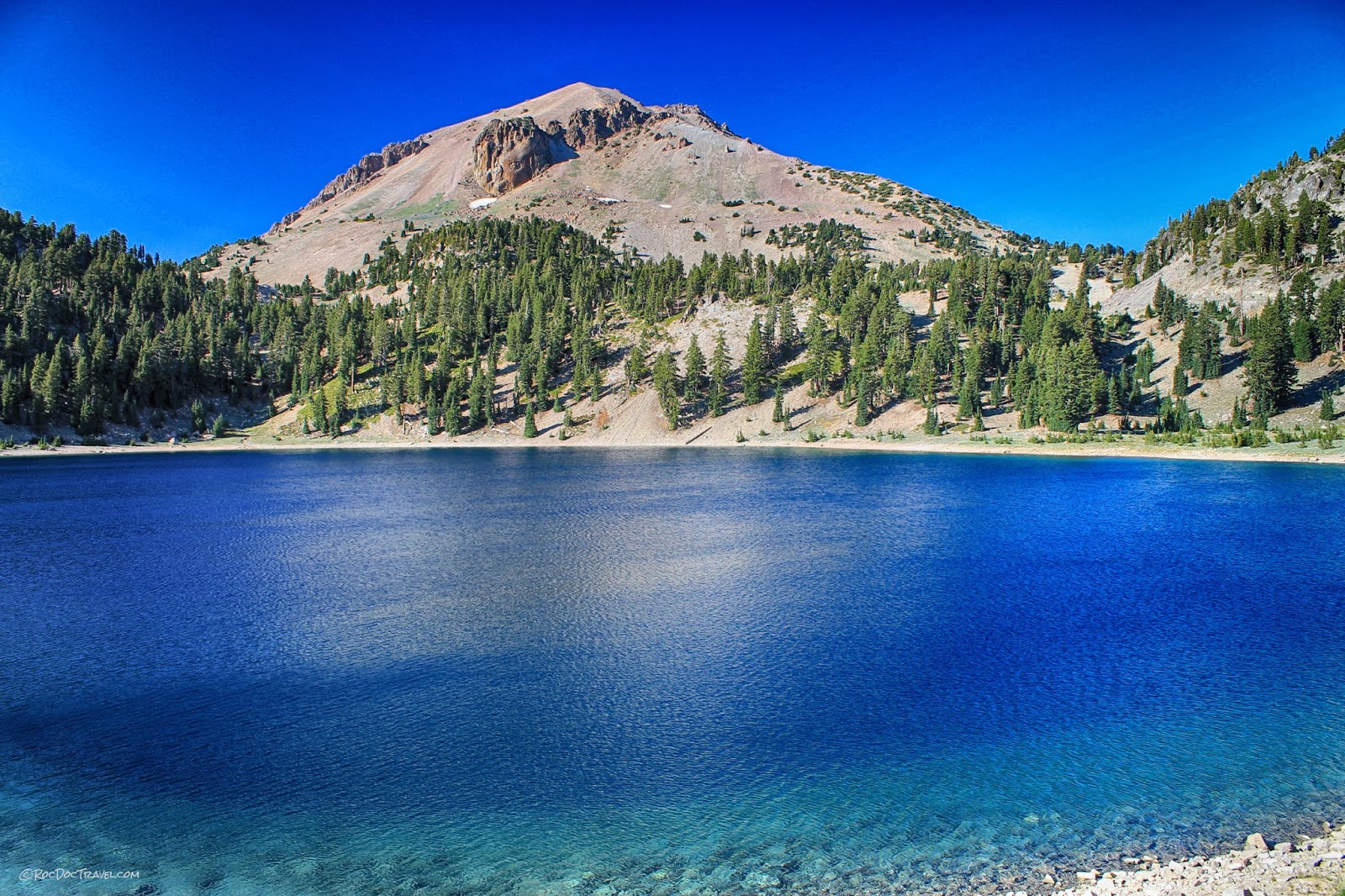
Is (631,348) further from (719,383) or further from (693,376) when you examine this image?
(719,383)

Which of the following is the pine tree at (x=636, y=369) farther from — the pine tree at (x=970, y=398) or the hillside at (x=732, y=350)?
the pine tree at (x=970, y=398)

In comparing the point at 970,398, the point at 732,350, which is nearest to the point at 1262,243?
the point at 970,398

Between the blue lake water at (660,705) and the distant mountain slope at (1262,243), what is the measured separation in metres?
101

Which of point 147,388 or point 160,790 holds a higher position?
point 147,388

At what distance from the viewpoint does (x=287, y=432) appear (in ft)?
470

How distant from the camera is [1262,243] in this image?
12331 centimetres

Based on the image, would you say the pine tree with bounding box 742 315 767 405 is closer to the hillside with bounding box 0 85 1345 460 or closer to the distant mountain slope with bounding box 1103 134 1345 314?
the hillside with bounding box 0 85 1345 460

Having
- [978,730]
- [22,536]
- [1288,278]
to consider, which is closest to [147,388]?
[22,536]

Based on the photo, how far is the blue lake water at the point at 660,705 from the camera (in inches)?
519

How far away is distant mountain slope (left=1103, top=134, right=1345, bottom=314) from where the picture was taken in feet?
387

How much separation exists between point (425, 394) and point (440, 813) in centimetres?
13448

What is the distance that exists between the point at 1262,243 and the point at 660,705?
485ft

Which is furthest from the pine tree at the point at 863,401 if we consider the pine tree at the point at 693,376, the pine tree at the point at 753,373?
the pine tree at the point at 693,376

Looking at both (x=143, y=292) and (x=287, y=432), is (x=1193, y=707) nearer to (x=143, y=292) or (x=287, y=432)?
(x=287, y=432)
